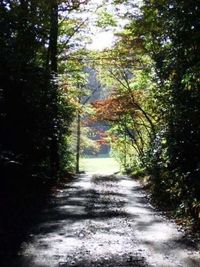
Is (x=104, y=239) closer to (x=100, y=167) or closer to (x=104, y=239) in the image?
(x=104, y=239)

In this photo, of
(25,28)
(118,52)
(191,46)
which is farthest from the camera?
(118,52)

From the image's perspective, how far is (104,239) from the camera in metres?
9.92

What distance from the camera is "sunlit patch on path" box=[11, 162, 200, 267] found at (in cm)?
823

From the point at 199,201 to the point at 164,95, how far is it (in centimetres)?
462

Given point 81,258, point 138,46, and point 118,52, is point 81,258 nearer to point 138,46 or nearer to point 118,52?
point 138,46

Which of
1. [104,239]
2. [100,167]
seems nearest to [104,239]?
[104,239]

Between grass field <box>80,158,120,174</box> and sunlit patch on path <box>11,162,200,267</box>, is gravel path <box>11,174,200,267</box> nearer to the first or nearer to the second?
sunlit patch on path <box>11,162,200,267</box>

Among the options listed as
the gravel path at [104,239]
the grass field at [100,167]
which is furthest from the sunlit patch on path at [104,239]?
the grass field at [100,167]

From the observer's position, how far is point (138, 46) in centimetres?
2508

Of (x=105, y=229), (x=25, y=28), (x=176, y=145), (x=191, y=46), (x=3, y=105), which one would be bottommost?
(x=105, y=229)

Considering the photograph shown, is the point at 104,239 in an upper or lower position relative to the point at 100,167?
upper

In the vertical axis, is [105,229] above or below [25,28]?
below

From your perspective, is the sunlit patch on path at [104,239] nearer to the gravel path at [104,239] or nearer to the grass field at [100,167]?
the gravel path at [104,239]

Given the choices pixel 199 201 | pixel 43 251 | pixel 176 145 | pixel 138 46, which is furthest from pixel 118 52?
pixel 43 251
